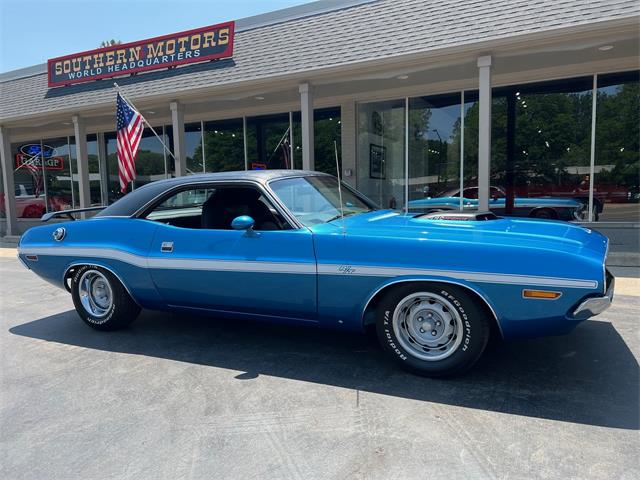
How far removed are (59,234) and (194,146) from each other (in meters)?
10.8

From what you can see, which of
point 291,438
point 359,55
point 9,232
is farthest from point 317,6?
point 9,232

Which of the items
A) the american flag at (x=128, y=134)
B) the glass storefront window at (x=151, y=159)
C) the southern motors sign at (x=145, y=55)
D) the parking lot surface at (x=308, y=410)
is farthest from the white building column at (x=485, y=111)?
the glass storefront window at (x=151, y=159)

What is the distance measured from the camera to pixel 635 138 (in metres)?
9.72

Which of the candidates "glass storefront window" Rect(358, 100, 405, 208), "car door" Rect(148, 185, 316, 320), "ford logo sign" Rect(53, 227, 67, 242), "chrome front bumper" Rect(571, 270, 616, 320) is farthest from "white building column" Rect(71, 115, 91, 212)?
"chrome front bumper" Rect(571, 270, 616, 320)

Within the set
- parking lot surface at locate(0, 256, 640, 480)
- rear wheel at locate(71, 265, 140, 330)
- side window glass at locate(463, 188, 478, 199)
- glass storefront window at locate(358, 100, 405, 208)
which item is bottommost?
parking lot surface at locate(0, 256, 640, 480)

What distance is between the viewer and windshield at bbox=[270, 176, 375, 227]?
3928 millimetres

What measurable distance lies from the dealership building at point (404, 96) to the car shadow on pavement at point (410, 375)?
15.9ft

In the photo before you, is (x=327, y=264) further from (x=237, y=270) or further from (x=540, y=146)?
(x=540, y=146)

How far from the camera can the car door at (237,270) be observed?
3.64 meters

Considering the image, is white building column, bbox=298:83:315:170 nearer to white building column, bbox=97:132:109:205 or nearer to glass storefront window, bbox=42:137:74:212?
white building column, bbox=97:132:109:205

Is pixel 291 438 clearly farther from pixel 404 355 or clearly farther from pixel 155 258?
pixel 155 258

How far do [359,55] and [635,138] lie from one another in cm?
602

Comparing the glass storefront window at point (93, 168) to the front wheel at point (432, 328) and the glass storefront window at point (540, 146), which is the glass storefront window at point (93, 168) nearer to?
the glass storefront window at point (540, 146)

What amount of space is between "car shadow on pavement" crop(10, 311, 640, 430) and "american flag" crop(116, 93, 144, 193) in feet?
17.9
